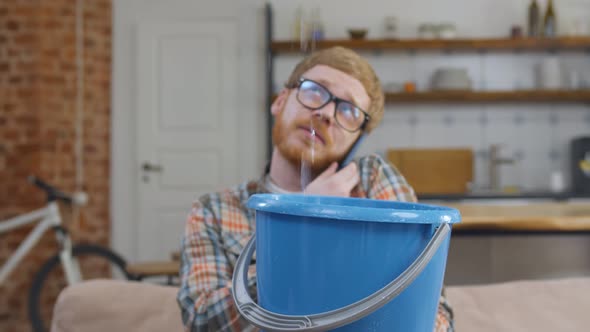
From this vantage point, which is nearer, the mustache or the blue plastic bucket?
the blue plastic bucket

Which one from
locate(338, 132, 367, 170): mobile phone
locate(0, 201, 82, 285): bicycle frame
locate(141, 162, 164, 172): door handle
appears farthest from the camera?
locate(141, 162, 164, 172): door handle

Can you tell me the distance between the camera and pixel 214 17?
421cm

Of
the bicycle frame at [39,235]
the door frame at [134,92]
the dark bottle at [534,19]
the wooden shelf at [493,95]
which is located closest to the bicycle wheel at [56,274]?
the bicycle frame at [39,235]

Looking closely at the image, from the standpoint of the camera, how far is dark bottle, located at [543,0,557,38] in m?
4.01

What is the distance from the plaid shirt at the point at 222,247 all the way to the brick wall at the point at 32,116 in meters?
3.13

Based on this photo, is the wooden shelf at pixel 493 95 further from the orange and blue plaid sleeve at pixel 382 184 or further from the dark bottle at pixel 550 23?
the orange and blue plaid sleeve at pixel 382 184

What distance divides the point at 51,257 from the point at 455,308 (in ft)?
10.5

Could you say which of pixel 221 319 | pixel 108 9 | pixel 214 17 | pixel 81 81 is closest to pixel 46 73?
pixel 81 81

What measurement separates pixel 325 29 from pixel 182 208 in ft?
5.73

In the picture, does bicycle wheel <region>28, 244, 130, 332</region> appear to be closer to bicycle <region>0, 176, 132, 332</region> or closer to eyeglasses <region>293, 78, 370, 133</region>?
bicycle <region>0, 176, 132, 332</region>

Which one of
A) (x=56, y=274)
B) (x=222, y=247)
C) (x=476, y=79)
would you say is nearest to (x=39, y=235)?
(x=56, y=274)

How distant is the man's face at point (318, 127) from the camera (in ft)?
2.90

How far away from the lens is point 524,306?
103cm

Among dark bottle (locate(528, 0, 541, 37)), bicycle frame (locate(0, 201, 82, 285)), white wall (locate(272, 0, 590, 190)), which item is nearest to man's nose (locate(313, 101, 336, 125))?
bicycle frame (locate(0, 201, 82, 285))
